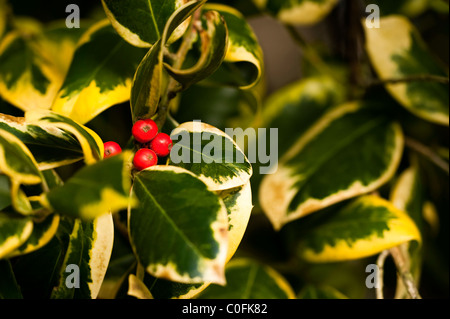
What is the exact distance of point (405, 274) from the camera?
617 mm

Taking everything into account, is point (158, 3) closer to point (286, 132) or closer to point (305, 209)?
point (305, 209)

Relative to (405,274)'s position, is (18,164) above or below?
above

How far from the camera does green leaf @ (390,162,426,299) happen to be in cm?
69

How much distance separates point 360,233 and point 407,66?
35 cm

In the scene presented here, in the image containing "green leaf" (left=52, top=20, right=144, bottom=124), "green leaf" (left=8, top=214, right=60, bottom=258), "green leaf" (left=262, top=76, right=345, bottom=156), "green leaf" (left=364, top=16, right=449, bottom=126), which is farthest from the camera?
"green leaf" (left=262, top=76, right=345, bottom=156)

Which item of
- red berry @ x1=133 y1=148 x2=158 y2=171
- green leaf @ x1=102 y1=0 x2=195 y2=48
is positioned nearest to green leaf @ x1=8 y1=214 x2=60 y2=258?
red berry @ x1=133 y1=148 x2=158 y2=171

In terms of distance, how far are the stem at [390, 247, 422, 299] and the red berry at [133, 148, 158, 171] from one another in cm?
42

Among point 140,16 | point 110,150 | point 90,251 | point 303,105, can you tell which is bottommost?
point 303,105

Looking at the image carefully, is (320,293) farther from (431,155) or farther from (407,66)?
(407,66)

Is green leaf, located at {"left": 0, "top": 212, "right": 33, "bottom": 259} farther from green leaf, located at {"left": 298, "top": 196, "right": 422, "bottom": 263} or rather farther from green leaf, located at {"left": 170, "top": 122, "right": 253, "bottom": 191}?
green leaf, located at {"left": 298, "top": 196, "right": 422, "bottom": 263}

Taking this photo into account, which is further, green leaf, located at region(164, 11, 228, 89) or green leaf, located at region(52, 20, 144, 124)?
green leaf, located at region(52, 20, 144, 124)

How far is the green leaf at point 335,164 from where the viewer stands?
2.24 ft

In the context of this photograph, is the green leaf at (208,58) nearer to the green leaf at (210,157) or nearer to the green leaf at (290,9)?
the green leaf at (210,157)

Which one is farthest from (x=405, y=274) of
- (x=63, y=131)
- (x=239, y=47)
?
(x=63, y=131)
